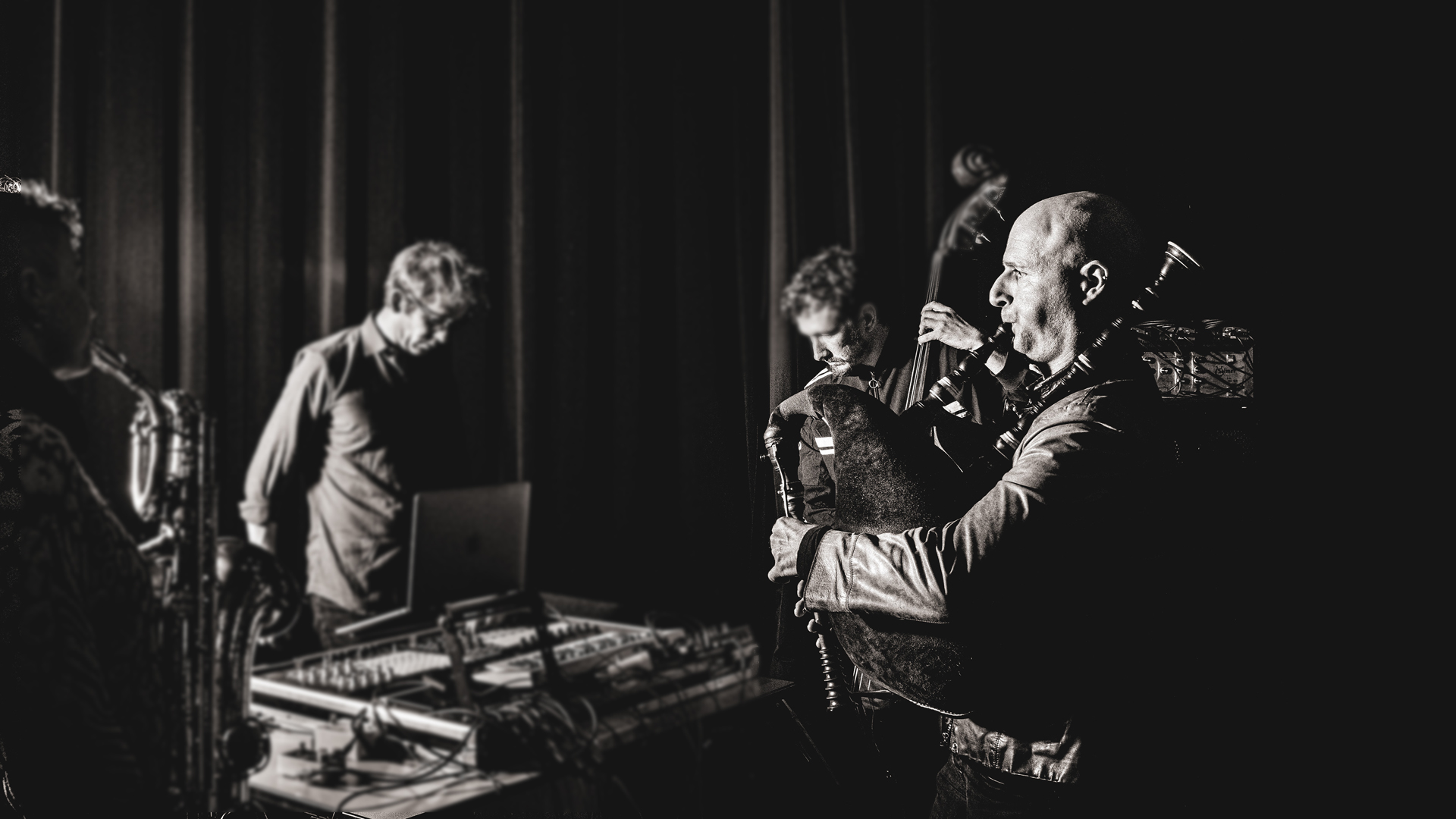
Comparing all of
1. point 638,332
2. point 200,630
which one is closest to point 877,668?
point 638,332

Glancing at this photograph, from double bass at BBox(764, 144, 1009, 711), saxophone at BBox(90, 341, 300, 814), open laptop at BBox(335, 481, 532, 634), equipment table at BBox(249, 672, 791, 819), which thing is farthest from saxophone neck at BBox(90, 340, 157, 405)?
double bass at BBox(764, 144, 1009, 711)

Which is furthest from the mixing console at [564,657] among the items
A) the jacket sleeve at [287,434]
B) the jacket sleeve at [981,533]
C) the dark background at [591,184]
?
the jacket sleeve at [981,533]

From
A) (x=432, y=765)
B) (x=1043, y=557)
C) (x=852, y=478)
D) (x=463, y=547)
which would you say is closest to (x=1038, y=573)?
(x=1043, y=557)

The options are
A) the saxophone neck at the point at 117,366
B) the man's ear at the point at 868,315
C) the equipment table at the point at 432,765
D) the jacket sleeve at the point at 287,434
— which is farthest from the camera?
the jacket sleeve at the point at 287,434

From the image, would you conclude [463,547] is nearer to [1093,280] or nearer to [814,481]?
[814,481]

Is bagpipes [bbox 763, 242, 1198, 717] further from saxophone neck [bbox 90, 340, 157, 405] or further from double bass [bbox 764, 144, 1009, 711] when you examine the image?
saxophone neck [bbox 90, 340, 157, 405]

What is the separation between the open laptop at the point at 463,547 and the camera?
1.71 meters

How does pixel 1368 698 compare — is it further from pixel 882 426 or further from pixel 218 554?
pixel 218 554

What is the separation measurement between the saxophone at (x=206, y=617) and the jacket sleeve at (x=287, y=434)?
665 millimetres

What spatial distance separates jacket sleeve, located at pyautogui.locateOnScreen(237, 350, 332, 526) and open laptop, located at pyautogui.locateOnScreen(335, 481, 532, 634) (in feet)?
1.85

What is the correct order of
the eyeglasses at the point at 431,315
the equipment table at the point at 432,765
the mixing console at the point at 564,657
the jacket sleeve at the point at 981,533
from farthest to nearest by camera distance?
the eyeglasses at the point at 431,315 → the mixing console at the point at 564,657 → the equipment table at the point at 432,765 → the jacket sleeve at the point at 981,533

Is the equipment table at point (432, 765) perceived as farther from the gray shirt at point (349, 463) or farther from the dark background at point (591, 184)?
the gray shirt at point (349, 463)

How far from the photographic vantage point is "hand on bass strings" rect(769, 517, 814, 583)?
57 cm

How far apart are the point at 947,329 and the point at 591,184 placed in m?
1.36
